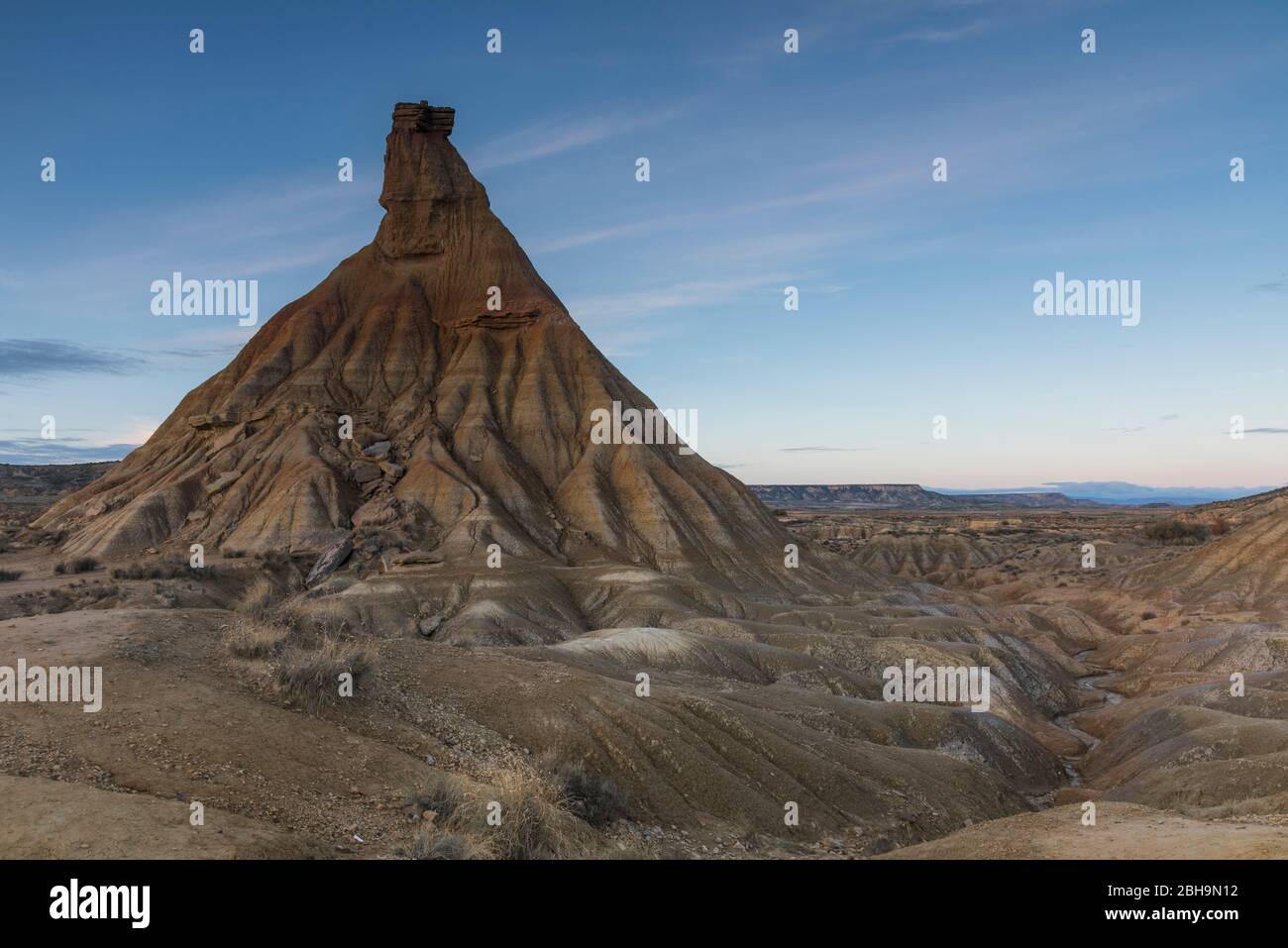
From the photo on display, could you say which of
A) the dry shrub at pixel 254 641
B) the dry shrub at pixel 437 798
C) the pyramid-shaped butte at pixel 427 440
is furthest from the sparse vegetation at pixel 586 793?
the pyramid-shaped butte at pixel 427 440

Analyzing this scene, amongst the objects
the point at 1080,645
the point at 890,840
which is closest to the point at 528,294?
the point at 1080,645

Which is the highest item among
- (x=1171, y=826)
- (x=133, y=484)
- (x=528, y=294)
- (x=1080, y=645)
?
(x=528, y=294)

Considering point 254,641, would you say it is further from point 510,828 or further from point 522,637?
point 522,637

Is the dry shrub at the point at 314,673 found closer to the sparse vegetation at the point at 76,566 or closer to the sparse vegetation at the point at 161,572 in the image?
the sparse vegetation at the point at 161,572
